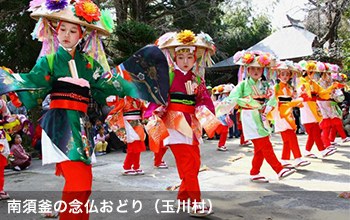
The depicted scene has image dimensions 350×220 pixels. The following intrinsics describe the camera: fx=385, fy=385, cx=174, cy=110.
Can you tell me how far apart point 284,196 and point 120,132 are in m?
3.34

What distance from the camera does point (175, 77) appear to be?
4.77 metres

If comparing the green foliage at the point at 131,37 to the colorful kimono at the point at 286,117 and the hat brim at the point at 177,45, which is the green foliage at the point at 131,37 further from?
the hat brim at the point at 177,45

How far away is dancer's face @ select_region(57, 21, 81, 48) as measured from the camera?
3.53 m

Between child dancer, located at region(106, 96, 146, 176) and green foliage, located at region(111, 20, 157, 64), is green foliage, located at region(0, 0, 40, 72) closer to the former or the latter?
green foliage, located at region(111, 20, 157, 64)

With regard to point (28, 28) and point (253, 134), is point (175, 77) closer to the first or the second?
point (253, 134)

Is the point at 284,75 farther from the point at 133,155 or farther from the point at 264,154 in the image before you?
the point at 133,155

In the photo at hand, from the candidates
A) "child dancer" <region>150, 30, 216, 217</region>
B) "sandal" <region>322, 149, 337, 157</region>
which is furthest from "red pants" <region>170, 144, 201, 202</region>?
"sandal" <region>322, 149, 337, 157</region>

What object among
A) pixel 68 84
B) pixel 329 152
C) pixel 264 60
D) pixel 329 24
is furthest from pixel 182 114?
pixel 329 24

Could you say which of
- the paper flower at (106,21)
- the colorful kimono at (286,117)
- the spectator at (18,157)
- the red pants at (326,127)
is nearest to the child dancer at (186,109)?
the paper flower at (106,21)

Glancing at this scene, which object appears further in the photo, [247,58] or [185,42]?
[247,58]

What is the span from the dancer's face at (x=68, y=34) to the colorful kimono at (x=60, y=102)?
0.09 metres

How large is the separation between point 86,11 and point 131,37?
8.02 m

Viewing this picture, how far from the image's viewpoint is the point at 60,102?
338 centimetres

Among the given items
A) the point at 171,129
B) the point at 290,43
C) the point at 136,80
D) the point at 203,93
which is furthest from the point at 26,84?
the point at 290,43
